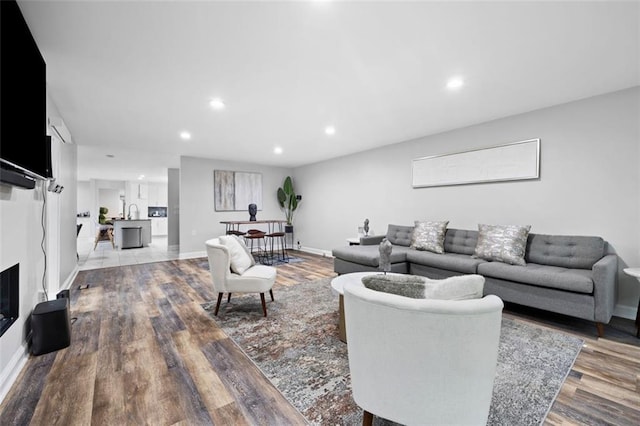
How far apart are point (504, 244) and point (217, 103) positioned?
149 inches

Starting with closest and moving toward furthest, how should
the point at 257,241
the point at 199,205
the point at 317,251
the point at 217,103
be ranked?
the point at 217,103 < the point at 199,205 < the point at 317,251 < the point at 257,241

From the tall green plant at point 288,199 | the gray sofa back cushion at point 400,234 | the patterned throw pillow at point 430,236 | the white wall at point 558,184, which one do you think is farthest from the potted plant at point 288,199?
the patterned throw pillow at point 430,236

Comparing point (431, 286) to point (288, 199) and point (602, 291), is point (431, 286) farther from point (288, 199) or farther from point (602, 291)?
point (288, 199)

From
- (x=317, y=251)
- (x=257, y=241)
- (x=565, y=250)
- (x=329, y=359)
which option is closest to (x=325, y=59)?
(x=329, y=359)

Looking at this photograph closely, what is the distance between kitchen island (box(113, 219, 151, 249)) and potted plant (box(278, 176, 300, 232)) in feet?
14.1

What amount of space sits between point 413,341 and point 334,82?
7.88 ft

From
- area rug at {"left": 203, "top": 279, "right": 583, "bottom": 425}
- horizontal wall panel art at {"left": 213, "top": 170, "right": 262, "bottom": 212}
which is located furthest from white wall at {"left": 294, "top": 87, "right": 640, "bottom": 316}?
horizontal wall panel art at {"left": 213, "top": 170, "right": 262, "bottom": 212}

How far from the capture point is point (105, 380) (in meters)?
1.79

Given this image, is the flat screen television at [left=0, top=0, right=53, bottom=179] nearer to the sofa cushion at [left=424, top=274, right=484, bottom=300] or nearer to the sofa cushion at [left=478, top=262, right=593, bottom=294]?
the sofa cushion at [left=424, top=274, right=484, bottom=300]

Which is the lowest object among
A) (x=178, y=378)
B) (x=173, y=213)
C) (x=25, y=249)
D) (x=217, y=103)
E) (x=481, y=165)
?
(x=178, y=378)

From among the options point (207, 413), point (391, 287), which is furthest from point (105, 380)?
point (391, 287)

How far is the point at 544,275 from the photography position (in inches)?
104

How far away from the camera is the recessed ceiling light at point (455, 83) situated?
2.58m

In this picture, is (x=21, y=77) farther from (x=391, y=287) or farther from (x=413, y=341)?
(x=413, y=341)
